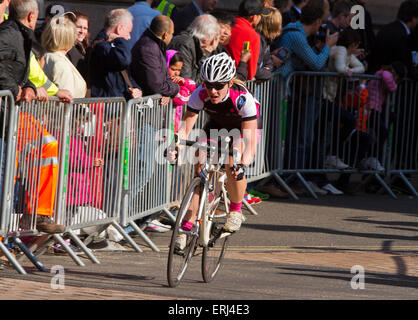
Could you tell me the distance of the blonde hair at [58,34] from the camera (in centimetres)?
924

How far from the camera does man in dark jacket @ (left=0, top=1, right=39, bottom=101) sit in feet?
25.6

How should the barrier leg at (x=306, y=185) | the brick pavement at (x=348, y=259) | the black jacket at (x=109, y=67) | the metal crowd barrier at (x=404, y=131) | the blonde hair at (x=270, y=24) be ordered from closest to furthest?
1. the brick pavement at (x=348, y=259)
2. the black jacket at (x=109, y=67)
3. the blonde hair at (x=270, y=24)
4. the barrier leg at (x=306, y=185)
5. the metal crowd barrier at (x=404, y=131)

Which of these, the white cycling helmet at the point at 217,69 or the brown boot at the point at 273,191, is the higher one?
the white cycling helmet at the point at 217,69

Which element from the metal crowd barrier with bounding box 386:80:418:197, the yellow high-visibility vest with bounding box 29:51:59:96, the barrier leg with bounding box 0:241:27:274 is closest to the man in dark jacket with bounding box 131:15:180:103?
the yellow high-visibility vest with bounding box 29:51:59:96

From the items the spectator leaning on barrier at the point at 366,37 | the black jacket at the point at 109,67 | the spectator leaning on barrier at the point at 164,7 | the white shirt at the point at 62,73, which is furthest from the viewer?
the spectator leaning on barrier at the point at 366,37

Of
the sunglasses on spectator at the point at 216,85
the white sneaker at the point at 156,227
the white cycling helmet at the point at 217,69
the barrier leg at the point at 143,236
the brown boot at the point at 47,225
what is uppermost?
the white cycling helmet at the point at 217,69

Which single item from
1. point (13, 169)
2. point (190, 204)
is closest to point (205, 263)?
point (190, 204)

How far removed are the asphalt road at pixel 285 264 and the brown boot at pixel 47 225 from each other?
0.33 meters

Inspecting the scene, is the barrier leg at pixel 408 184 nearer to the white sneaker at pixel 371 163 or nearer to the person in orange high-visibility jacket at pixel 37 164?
the white sneaker at pixel 371 163

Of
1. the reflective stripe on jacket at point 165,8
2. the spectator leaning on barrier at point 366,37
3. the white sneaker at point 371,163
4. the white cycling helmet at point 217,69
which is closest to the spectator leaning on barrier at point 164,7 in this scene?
the reflective stripe on jacket at point 165,8

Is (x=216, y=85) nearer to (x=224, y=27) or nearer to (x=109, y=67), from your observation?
(x=109, y=67)

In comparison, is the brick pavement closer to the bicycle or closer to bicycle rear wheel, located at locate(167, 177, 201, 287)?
the bicycle

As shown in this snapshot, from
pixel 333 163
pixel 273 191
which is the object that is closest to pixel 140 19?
pixel 273 191

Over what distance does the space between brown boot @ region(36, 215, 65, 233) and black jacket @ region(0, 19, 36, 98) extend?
114 centimetres
